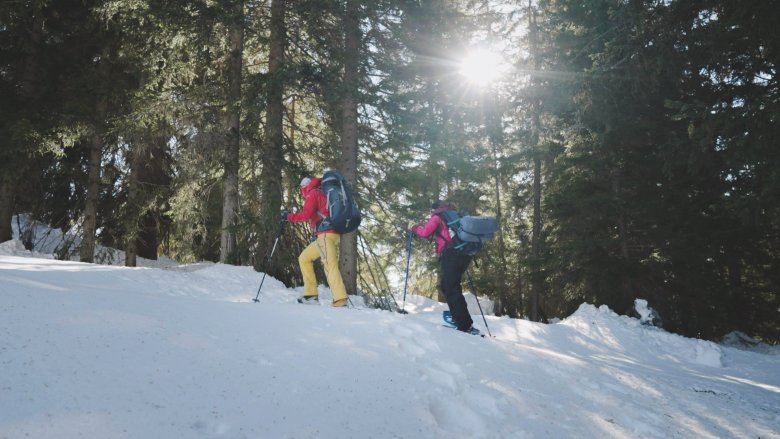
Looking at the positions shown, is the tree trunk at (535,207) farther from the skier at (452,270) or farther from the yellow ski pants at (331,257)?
the yellow ski pants at (331,257)

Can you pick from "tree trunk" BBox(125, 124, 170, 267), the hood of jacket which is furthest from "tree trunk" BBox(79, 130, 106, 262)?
the hood of jacket

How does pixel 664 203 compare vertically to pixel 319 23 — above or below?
below

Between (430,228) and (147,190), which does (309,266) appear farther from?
(147,190)

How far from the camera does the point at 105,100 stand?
12.0 meters

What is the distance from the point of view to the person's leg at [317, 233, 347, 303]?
21.0 ft

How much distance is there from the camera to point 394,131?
39.4 feet

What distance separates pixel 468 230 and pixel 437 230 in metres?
0.56

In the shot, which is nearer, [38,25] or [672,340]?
[672,340]

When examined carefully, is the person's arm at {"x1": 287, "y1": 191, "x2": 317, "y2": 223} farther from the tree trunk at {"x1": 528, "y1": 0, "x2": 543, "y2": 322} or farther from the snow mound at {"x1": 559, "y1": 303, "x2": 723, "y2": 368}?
the tree trunk at {"x1": 528, "y1": 0, "x2": 543, "y2": 322}

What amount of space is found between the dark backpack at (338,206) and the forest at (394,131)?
1663mm

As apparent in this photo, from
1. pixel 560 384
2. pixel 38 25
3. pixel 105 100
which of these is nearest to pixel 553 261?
pixel 560 384

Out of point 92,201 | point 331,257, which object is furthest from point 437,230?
point 92,201

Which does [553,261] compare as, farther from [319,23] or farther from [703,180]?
[319,23]

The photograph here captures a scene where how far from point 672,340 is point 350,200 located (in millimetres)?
7677
